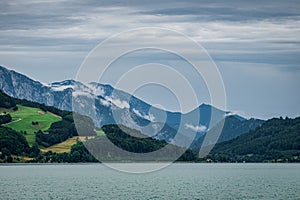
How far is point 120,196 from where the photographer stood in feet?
372

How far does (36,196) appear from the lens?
368ft

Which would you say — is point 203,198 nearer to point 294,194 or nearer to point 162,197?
point 162,197

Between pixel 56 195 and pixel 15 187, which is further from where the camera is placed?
pixel 15 187

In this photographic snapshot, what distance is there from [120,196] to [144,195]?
13.8 ft

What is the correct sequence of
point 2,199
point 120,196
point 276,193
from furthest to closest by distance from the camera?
point 276,193
point 120,196
point 2,199

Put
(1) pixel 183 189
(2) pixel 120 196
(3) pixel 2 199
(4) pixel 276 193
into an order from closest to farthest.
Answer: (3) pixel 2 199 < (2) pixel 120 196 < (4) pixel 276 193 < (1) pixel 183 189

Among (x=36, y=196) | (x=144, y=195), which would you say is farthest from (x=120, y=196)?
(x=36, y=196)

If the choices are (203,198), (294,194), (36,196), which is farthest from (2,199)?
(294,194)

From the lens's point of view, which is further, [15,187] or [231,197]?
[15,187]

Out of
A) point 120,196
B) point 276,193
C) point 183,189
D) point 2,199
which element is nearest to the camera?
point 2,199

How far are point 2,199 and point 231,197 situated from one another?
3592 centimetres

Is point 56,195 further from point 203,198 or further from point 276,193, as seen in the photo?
point 276,193

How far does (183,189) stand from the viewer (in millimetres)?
132875

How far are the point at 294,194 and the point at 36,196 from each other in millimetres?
43039
